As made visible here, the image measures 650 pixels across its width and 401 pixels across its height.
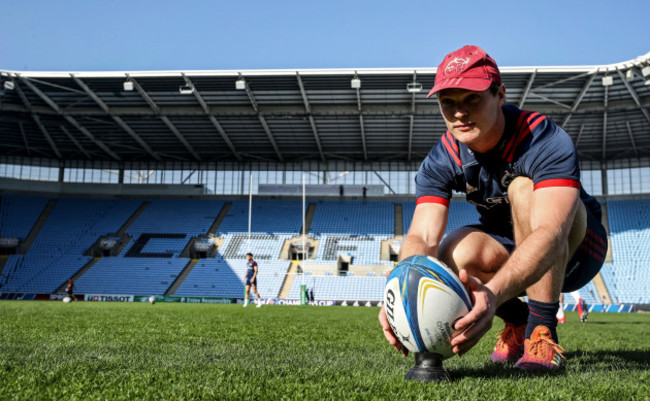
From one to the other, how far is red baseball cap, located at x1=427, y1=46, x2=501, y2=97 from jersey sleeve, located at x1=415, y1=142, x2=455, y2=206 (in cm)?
76

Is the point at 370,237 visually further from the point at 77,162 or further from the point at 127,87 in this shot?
the point at 77,162

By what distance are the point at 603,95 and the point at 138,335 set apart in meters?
28.9

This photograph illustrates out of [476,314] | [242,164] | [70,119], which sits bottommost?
[476,314]

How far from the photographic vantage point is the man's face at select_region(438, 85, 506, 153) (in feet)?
10.1

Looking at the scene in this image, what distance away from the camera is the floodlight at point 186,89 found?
27.3 meters

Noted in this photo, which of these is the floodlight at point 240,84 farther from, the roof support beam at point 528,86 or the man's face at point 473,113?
the man's face at point 473,113

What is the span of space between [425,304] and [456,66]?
1.29m

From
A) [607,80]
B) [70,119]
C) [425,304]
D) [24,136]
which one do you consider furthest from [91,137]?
[425,304]

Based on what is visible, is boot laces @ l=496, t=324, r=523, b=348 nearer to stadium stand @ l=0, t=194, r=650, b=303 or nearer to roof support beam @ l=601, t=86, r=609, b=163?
stadium stand @ l=0, t=194, r=650, b=303

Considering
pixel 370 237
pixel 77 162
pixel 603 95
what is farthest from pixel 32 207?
pixel 603 95

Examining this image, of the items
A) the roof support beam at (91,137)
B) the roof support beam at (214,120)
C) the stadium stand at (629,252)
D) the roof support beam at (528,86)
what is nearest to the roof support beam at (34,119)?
the roof support beam at (91,137)

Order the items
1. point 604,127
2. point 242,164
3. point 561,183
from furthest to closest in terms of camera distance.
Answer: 1. point 242,164
2. point 604,127
3. point 561,183

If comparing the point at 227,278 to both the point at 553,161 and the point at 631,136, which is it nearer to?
the point at 631,136

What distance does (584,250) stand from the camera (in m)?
3.94
